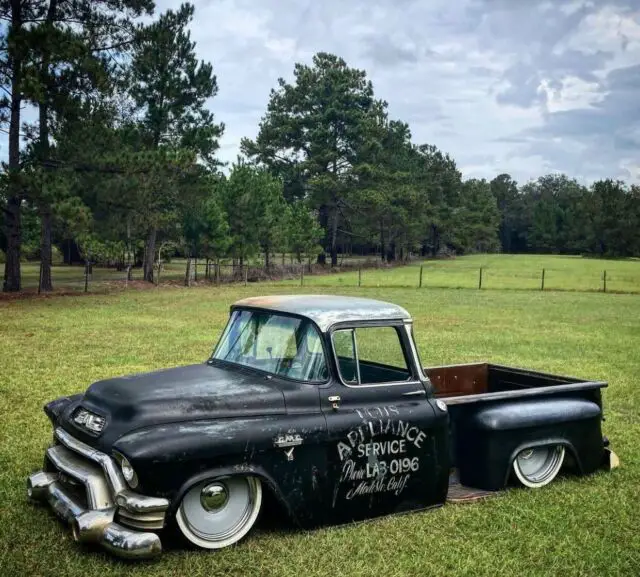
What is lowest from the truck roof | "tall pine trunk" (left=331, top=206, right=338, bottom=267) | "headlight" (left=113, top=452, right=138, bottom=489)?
"headlight" (left=113, top=452, right=138, bottom=489)

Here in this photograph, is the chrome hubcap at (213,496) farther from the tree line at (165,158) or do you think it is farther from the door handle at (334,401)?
the tree line at (165,158)

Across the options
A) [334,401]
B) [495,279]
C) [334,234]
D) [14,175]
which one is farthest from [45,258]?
[334,234]

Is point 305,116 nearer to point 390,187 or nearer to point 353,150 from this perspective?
point 353,150

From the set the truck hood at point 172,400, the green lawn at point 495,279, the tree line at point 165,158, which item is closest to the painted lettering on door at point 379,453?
the truck hood at point 172,400

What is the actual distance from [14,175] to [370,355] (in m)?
21.7

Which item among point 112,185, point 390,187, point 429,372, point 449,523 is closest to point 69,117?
point 112,185

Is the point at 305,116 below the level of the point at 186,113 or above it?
above

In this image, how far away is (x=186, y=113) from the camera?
36062mm

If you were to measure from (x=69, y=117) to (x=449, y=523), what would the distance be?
24.9 m

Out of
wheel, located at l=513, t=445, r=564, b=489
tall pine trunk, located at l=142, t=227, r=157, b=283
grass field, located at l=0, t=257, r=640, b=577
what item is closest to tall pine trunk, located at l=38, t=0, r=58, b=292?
tall pine trunk, located at l=142, t=227, r=157, b=283

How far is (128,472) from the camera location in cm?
429

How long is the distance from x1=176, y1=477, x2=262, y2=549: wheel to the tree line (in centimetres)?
2080

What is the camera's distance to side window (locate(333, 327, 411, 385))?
207 inches

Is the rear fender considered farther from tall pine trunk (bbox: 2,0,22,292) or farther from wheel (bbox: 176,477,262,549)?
tall pine trunk (bbox: 2,0,22,292)
